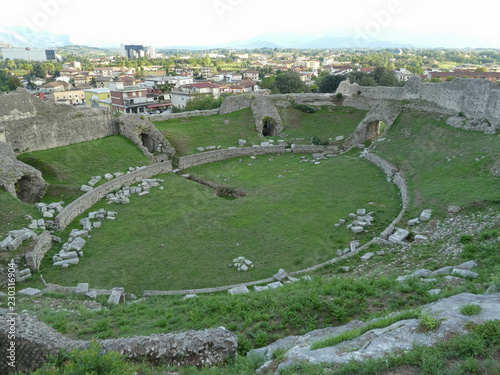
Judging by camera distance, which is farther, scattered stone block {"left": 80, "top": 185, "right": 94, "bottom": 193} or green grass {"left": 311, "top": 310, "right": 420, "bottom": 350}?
scattered stone block {"left": 80, "top": 185, "right": 94, "bottom": 193}

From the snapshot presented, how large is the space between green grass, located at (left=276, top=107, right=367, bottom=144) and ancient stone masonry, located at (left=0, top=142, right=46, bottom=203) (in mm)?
21487

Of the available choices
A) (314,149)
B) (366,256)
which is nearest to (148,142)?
(314,149)

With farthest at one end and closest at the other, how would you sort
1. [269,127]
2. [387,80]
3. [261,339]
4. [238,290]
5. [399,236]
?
[387,80] → [269,127] → [399,236] → [238,290] → [261,339]

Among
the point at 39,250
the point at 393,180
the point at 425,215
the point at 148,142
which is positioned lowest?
the point at 39,250

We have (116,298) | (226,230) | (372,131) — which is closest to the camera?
(116,298)

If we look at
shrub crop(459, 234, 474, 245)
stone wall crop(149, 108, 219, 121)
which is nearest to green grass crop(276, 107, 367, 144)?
stone wall crop(149, 108, 219, 121)

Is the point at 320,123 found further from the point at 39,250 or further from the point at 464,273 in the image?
the point at 39,250

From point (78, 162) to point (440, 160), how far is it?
25.4m

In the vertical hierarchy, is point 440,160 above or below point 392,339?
below

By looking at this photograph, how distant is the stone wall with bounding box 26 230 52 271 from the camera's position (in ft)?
47.5

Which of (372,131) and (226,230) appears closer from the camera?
(226,230)

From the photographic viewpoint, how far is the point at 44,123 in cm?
2570

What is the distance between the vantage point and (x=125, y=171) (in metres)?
25.1

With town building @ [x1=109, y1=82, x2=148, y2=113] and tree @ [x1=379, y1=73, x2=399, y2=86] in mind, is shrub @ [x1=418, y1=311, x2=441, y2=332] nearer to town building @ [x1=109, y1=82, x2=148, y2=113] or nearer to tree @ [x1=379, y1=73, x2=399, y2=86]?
tree @ [x1=379, y1=73, x2=399, y2=86]
